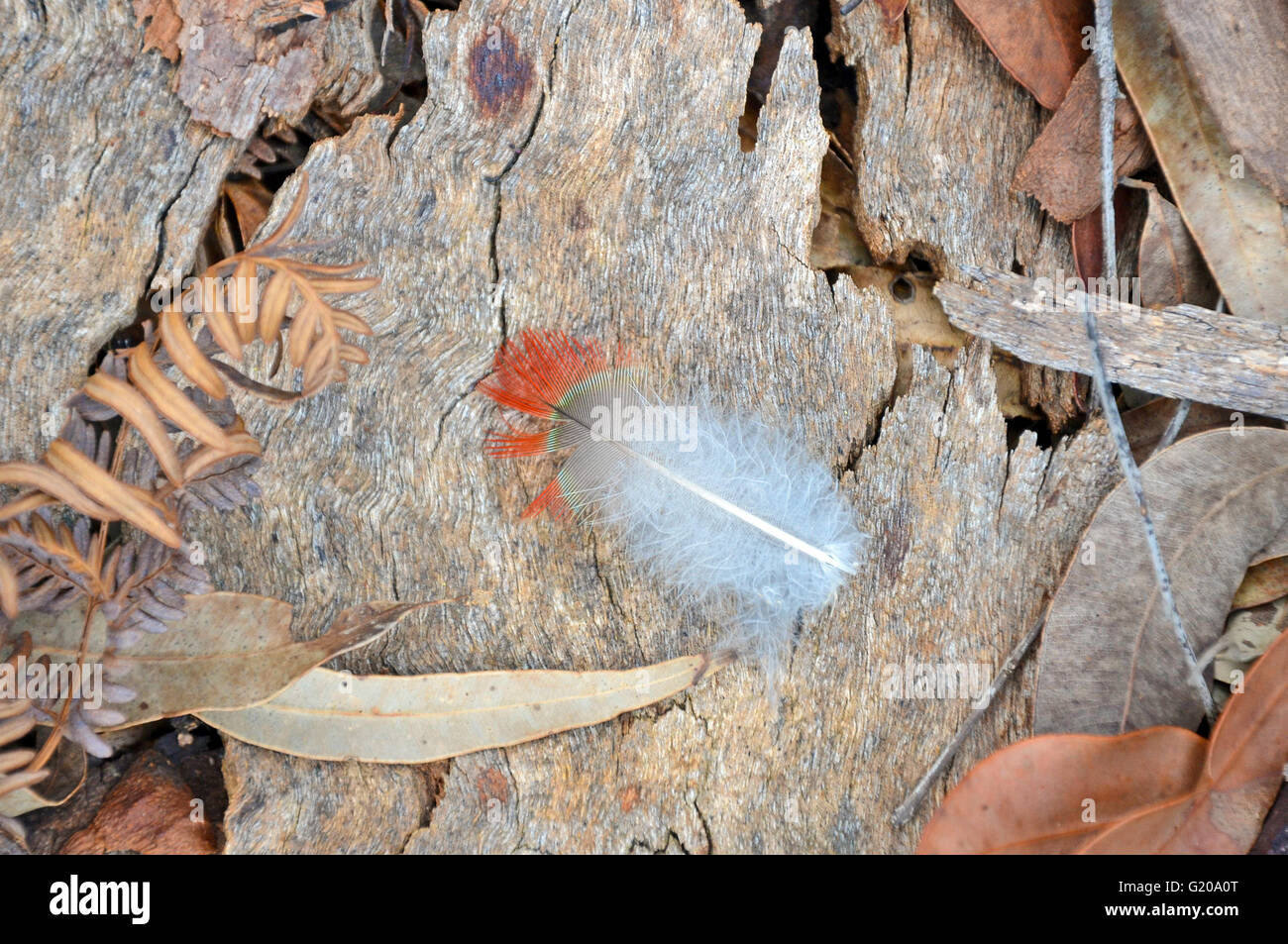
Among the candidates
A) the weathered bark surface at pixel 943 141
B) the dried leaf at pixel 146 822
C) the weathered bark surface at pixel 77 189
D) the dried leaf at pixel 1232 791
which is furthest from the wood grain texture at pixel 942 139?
the dried leaf at pixel 146 822

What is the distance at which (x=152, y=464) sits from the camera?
6.75ft

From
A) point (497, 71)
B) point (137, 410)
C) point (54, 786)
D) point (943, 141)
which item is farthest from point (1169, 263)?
point (54, 786)

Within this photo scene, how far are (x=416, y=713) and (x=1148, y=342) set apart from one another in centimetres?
190

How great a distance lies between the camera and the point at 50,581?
6.70 ft

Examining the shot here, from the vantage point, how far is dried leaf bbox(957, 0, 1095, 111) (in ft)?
7.89

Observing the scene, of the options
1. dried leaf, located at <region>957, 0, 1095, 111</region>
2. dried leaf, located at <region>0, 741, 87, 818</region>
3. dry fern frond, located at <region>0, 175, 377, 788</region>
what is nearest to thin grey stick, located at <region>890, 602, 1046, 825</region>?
dried leaf, located at <region>957, 0, 1095, 111</region>

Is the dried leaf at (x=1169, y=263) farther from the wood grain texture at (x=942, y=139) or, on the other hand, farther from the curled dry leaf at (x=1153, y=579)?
the curled dry leaf at (x=1153, y=579)

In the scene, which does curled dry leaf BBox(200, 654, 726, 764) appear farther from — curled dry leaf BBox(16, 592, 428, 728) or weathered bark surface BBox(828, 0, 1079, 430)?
weathered bark surface BBox(828, 0, 1079, 430)

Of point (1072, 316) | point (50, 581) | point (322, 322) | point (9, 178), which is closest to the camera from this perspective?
point (322, 322)

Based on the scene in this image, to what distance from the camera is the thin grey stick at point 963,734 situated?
2.33 m

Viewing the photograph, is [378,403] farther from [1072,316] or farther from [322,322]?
[1072,316]

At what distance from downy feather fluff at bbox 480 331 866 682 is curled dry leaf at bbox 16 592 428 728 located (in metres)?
0.61

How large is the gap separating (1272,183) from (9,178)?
2881mm

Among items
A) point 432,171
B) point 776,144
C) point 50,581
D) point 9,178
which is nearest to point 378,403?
point 432,171
